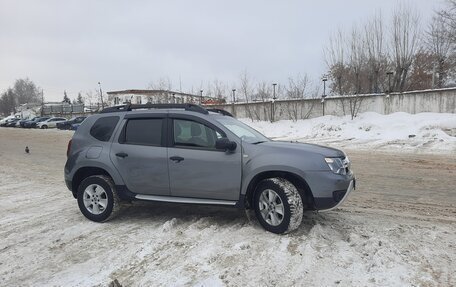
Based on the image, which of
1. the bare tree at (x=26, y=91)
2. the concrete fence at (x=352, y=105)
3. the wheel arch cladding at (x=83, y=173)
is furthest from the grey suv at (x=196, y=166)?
the bare tree at (x=26, y=91)

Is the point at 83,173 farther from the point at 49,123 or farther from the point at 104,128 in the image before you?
the point at 49,123

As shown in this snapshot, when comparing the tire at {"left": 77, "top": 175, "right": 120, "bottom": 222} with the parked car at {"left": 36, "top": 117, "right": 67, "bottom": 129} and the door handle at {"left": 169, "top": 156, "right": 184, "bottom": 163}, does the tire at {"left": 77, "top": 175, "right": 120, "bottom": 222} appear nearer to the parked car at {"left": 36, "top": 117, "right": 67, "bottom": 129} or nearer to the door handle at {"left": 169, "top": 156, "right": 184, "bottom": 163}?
the door handle at {"left": 169, "top": 156, "right": 184, "bottom": 163}

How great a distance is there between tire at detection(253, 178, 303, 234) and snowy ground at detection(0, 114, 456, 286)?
145 mm

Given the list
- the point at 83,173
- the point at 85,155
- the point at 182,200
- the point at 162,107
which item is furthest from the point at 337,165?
the point at 83,173

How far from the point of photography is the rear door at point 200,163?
18.1 ft

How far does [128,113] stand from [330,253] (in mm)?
3759

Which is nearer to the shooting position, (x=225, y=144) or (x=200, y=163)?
(x=225, y=144)

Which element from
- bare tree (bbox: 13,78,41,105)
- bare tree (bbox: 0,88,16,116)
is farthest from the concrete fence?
bare tree (bbox: 13,78,41,105)

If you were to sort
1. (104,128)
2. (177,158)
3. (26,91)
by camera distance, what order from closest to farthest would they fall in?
1. (177,158)
2. (104,128)
3. (26,91)

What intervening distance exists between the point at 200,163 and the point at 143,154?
95cm

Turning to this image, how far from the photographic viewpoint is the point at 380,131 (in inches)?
907

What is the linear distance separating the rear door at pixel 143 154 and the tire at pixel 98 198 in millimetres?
324

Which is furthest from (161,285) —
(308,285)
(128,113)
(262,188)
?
(128,113)

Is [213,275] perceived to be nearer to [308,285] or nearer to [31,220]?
[308,285]
